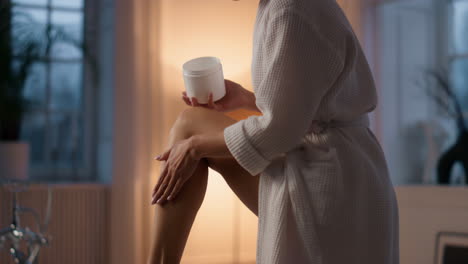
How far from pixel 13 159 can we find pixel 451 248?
190cm

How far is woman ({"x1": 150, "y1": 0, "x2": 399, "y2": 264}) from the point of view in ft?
3.76

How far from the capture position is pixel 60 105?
296cm

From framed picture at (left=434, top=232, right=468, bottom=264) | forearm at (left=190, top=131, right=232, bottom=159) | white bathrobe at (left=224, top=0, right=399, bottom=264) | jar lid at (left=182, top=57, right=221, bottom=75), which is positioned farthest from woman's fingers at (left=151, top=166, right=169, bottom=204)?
framed picture at (left=434, top=232, right=468, bottom=264)

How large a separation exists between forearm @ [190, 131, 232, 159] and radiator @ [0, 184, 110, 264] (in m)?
1.46

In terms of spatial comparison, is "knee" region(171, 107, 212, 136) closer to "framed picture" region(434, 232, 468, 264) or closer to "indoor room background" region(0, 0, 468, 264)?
"indoor room background" region(0, 0, 468, 264)

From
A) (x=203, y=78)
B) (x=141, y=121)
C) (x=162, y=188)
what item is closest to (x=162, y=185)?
(x=162, y=188)

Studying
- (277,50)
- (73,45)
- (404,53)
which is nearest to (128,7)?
(73,45)

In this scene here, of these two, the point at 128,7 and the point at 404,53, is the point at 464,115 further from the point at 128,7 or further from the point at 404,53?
the point at 128,7

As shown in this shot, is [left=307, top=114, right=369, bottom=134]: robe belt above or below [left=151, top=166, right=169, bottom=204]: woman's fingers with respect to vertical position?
above

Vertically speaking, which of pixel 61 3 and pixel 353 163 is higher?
pixel 61 3

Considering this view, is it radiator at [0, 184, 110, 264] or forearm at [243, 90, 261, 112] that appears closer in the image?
forearm at [243, 90, 261, 112]

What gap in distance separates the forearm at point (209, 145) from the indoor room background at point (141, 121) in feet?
1.90

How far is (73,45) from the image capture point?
114 inches

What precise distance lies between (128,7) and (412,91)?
1.90m
